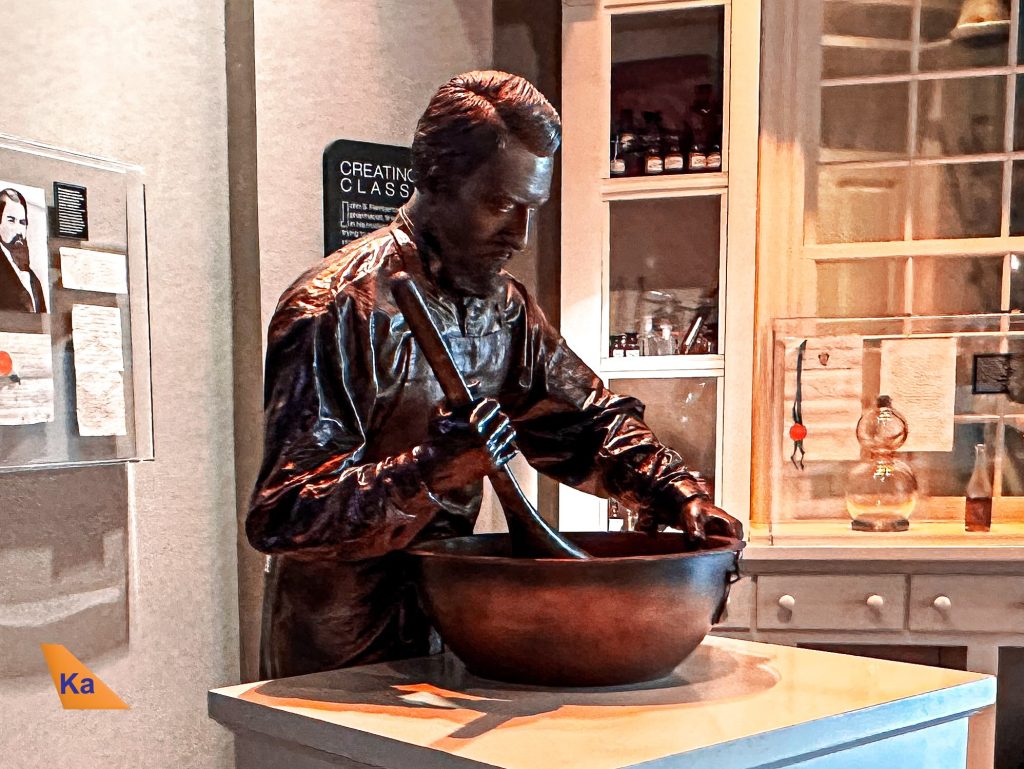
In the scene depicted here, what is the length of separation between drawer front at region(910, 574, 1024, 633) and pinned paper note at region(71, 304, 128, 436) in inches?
74.8

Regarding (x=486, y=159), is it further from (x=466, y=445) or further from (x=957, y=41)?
(x=957, y=41)

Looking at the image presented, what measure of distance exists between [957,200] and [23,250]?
2379 millimetres

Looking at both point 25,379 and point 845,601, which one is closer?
point 25,379

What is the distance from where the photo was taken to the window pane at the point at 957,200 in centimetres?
296

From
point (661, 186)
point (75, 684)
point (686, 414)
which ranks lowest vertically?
point (75, 684)

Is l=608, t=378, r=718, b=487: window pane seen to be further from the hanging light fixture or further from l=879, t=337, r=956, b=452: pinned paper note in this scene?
the hanging light fixture

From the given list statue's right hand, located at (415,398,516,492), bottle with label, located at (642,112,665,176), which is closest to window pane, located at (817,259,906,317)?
bottle with label, located at (642,112,665,176)

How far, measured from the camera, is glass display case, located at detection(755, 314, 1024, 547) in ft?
9.12

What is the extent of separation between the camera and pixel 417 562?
3.52 feet

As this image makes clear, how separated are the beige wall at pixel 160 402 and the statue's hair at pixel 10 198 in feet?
0.44

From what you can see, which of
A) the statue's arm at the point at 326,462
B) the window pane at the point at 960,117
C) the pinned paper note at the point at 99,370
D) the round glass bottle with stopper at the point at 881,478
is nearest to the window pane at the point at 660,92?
the window pane at the point at 960,117

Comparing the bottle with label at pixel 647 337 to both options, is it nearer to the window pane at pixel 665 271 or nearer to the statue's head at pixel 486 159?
the window pane at pixel 665 271

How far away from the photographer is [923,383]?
281 cm

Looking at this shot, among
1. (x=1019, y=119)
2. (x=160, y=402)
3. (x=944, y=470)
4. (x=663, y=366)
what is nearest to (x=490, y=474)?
(x=160, y=402)
